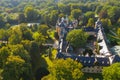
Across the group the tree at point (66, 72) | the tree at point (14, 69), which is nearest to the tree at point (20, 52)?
the tree at point (14, 69)

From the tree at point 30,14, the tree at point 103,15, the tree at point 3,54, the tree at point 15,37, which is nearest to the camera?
the tree at point 3,54

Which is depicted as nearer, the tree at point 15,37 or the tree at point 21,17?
the tree at point 15,37

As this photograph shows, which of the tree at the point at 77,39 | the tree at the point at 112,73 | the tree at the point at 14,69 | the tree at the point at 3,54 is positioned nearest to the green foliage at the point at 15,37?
the tree at the point at 3,54

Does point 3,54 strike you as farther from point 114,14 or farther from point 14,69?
point 114,14

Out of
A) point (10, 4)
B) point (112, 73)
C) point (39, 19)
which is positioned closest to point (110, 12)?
point (39, 19)

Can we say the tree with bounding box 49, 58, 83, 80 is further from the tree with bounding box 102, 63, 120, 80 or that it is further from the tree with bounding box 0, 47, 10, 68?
the tree with bounding box 0, 47, 10, 68

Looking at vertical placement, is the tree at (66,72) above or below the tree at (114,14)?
above

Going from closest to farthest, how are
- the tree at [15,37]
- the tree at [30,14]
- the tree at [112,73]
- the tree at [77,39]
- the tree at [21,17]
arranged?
the tree at [112,73], the tree at [15,37], the tree at [77,39], the tree at [21,17], the tree at [30,14]

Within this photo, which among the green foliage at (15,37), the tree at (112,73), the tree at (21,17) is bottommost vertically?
the tree at (21,17)

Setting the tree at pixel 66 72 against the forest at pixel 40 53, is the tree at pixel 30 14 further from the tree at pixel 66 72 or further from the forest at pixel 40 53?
the tree at pixel 66 72

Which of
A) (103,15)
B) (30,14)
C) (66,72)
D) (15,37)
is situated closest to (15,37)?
(15,37)

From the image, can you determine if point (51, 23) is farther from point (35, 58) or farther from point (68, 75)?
point (68, 75)
